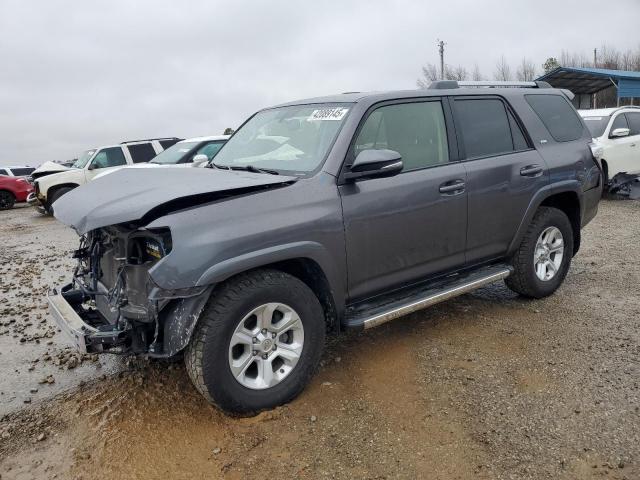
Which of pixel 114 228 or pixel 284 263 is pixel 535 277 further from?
pixel 114 228

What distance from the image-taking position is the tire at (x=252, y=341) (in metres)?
2.96

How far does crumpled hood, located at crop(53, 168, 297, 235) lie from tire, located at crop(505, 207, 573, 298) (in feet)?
8.08

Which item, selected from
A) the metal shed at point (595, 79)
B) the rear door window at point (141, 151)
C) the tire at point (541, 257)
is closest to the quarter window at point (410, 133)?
the tire at point (541, 257)

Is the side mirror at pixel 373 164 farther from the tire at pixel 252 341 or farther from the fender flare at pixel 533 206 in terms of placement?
the fender flare at pixel 533 206

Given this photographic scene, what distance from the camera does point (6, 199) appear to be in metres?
18.0

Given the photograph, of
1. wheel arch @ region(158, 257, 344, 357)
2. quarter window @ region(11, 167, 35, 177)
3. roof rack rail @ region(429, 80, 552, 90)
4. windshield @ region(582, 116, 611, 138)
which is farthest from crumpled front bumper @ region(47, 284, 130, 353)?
quarter window @ region(11, 167, 35, 177)

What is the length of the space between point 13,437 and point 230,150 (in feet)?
8.41

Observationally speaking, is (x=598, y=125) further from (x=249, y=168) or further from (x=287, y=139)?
(x=249, y=168)

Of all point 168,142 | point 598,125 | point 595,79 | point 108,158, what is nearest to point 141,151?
point 168,142

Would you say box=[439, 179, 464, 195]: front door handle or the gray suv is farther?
box=[439, 179, 464, 195]: front door handle

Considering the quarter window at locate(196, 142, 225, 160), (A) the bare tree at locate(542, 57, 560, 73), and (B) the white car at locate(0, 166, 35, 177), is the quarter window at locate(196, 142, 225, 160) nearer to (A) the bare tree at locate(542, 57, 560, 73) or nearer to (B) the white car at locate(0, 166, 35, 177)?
(B) the white car at locate(0, 166, 35, 177)

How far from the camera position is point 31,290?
6465 millimetres

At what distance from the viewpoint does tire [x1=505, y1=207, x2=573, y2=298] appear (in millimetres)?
4762

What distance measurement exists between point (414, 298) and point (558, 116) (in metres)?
2.59
